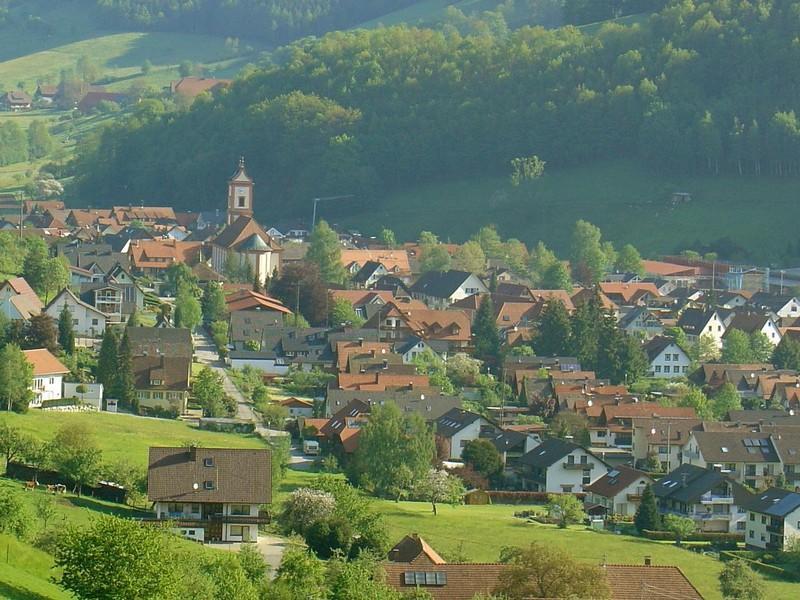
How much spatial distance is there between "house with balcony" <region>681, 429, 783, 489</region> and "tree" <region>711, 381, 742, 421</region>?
4.74 m

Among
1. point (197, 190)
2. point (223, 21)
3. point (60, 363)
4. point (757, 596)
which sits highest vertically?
point (223, 21)

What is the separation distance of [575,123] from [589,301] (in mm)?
41031

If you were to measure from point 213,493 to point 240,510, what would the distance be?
1.77 ft

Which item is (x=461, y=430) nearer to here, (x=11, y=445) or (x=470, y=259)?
(x=11, y=445)

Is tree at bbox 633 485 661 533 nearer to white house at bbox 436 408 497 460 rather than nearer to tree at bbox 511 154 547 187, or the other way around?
white house at bbox 436 408 497 460

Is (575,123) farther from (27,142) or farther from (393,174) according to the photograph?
(27,142)

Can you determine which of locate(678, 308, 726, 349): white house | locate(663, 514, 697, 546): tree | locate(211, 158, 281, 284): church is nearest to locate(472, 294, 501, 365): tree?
locate(678, 308, 726, 349): white house

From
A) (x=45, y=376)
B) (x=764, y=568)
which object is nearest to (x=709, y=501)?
(x=764, y=568)

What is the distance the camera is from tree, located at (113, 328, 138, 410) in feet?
149

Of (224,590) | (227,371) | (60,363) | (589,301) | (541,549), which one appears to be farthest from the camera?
(589,301)

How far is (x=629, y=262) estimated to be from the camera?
7762 cm

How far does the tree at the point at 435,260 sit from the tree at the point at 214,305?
579 inches

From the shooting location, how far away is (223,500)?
32875 millimetres

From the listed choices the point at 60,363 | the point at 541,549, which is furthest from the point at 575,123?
the point at 541,549
